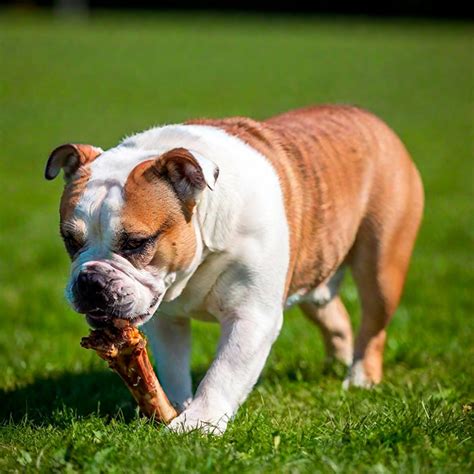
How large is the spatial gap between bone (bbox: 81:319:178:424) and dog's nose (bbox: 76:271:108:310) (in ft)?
0.44

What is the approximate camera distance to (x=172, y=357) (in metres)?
4.93

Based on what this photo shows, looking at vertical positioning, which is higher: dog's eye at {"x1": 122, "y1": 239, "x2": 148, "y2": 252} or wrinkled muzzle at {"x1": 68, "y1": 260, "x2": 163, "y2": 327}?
dog's eye at {"x1": 122, "y1": 239, "x2": 148, "y2": 252}

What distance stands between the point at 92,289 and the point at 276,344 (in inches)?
108

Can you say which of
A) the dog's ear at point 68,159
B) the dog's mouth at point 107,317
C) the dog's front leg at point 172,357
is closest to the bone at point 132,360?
the dog's mouth at point 107,317

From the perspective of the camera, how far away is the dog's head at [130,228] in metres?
4.09

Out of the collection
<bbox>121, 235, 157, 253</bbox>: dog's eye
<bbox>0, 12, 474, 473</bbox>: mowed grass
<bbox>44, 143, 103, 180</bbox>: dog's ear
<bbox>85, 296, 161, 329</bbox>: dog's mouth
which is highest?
<bbox>44, 143, 103, 180</bbox>: dog's ear

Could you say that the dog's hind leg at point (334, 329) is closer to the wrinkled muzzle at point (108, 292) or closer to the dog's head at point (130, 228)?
the dog's head at point (130, 228)

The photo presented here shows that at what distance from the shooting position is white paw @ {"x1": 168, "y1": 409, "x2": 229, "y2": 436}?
4.10m

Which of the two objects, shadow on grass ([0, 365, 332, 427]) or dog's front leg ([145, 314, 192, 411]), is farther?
dog's front leg ([145, 314, 192, 411])

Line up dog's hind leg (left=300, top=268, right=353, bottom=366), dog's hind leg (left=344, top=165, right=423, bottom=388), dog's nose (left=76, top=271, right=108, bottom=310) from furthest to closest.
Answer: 1. dog's hind leg (left=300, top=268, right=353, bottom=366)
2. dog's hind leg (left=344, top=165, right=423, bottom=388)
3. dog's nose (left=76, top=271, right=108, bottom=310)

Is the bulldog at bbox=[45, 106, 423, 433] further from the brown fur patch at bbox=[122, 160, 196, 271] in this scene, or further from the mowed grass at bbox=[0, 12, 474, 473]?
the mowed grass at bbox=[0, 12, 474, 473]

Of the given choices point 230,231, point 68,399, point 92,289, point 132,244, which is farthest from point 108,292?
point 68,399

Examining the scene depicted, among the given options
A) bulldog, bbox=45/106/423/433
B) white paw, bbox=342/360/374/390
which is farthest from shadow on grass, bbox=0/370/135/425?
white paw, bbox=342/360/374/390

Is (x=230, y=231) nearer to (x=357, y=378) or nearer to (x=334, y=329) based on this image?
(x=357, y=378)
